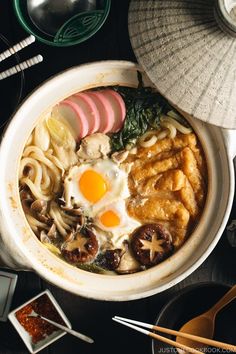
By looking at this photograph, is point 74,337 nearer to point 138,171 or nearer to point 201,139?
point 138,171

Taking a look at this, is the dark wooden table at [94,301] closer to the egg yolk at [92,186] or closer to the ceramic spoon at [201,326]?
the ceramic spoon at [201,326]

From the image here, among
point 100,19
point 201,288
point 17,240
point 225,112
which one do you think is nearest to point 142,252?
point 201,288

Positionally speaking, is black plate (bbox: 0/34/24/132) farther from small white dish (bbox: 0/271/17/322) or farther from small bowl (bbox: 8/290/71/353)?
small bowl (bbox: 8/290/71/353)

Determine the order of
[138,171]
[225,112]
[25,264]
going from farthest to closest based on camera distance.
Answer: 1. [138,171]
2. [25,264]
3. [225,112]

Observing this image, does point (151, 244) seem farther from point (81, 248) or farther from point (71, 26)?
point (71, 26)

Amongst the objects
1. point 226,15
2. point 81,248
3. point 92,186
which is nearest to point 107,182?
point 92,186

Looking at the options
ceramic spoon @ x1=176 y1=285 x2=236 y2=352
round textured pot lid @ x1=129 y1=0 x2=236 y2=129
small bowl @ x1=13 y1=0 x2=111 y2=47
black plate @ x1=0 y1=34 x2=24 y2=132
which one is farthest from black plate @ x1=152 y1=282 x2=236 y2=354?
small bowl @ x1=13 y1=0 x2=111 y2=47

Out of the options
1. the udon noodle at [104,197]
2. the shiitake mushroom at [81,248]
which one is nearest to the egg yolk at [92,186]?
the udon noodle at [104,197]
